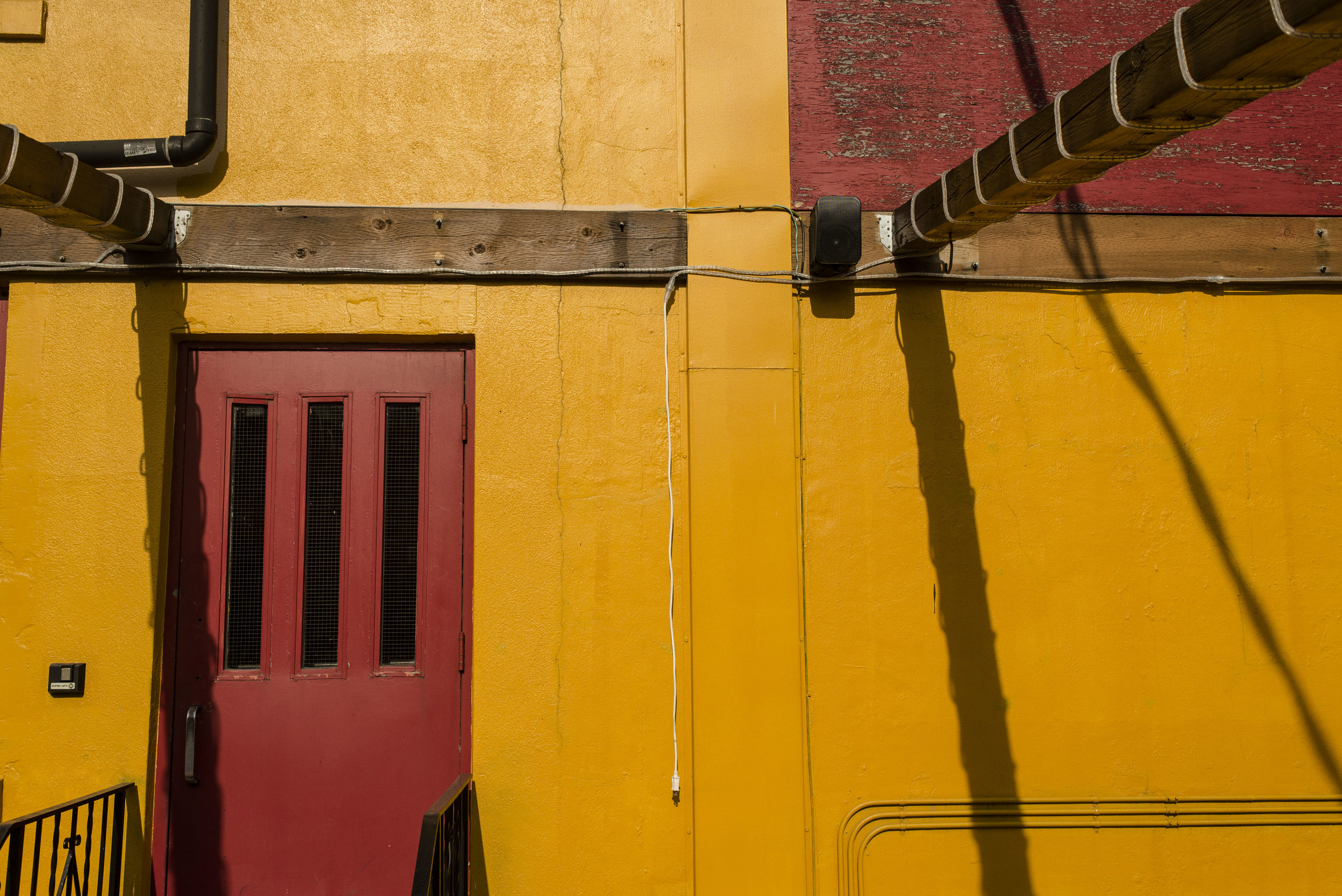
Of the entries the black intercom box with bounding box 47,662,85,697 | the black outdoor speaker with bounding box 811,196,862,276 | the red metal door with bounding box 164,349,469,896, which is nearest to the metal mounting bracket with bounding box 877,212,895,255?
the black outdoor speaker with bounding box 811,196,862,276

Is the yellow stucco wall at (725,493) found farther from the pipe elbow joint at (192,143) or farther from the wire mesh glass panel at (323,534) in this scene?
the wire mesh glass panel at (323,534)

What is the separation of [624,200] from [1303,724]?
3694mm

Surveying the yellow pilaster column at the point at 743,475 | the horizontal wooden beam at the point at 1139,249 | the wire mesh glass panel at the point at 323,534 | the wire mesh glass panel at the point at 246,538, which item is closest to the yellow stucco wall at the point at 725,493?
the yellow pilaster column at the point at 743,475

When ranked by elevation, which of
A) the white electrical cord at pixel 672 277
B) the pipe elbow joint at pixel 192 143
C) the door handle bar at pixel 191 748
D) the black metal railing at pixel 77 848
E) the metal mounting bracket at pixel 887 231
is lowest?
the black metal railing at pixel 77 848

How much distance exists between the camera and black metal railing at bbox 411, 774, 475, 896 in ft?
8.00

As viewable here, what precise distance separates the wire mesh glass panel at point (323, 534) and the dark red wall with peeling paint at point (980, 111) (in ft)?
7.58

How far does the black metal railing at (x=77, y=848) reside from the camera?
8.84 feet

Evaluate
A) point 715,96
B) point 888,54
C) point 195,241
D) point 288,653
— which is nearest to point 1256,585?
point 888,54

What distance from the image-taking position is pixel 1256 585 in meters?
3.27

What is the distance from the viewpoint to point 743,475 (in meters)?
3.20

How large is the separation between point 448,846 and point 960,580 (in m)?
2.30

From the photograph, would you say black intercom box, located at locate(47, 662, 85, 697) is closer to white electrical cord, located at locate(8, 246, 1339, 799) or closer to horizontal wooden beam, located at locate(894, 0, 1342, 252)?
white electrical cord, located at locate(8, 246, 1339, 799)

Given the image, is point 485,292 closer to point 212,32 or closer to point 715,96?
point 715,96

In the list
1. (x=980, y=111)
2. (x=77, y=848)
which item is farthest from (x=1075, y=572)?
(x=77, y=848)
